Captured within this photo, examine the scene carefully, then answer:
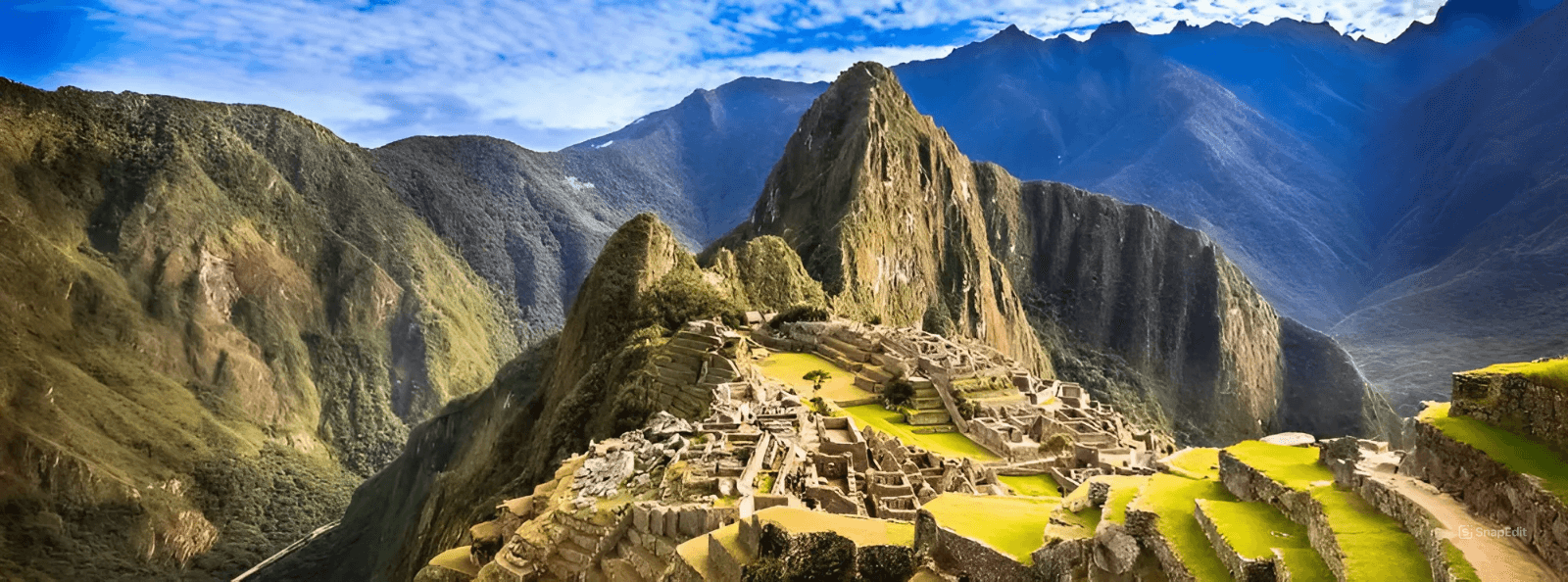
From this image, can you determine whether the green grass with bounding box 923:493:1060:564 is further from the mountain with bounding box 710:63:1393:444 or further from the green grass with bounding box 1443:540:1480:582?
the mountain with bounding box 710:63:1393:444

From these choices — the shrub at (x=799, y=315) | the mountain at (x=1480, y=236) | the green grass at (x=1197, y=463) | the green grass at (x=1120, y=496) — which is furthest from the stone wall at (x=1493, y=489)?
the mountain at (x=1480, y=236)

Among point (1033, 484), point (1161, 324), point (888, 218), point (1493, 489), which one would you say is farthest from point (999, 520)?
point (1161, 324)

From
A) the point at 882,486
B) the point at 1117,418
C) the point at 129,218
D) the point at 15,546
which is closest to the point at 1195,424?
the point at 1117,418

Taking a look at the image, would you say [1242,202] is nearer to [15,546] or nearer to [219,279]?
[219,279]

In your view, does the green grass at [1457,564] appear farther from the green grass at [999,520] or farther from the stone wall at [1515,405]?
the green grass at [999,520]

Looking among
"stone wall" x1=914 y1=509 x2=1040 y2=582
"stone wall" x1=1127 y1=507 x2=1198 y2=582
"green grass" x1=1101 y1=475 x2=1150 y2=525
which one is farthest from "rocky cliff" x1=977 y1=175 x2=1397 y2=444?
"stone wall" x1=1127 y1=507 x2=1198 y2=582

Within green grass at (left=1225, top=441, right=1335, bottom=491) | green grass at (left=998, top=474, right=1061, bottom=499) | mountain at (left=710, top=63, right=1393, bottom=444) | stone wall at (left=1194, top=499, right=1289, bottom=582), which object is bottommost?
green grass at (left=998, top=474, right=1061, bottom=499)
